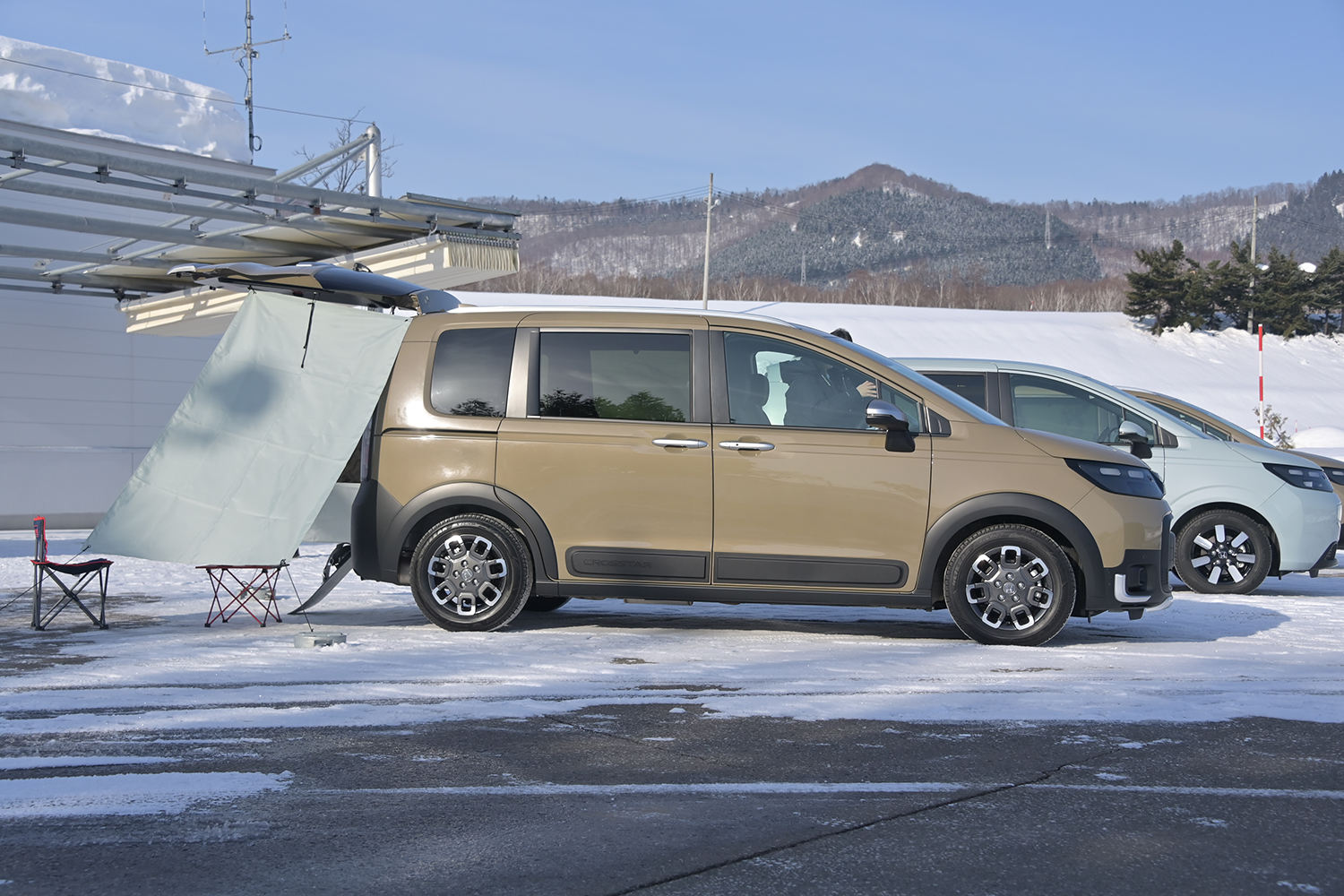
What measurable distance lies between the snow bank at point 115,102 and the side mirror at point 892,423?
43.8ft

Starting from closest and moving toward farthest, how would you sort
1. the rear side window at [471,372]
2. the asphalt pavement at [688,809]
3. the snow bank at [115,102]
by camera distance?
the asphalt pavement at [688,809] → the rear side window at [471,372] → the snow bank at [115,102]

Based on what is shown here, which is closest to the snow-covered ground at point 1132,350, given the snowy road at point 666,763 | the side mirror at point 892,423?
the side mirror at point 892,423

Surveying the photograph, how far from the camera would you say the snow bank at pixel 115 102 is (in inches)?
633

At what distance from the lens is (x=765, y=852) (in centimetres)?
344

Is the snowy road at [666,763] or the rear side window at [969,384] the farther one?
the rear side window at [969,384]

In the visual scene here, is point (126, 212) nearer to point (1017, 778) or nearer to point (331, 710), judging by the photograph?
point (331, 710)

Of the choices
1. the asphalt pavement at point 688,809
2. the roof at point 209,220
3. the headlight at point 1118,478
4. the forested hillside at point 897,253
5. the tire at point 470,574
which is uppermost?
the forested hillside at point 897,253

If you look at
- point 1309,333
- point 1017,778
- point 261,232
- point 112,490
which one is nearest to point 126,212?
point 112,490

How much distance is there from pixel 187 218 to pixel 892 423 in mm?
8721

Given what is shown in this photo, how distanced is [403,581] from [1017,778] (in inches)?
171

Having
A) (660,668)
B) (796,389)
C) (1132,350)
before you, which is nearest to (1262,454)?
(796,389)

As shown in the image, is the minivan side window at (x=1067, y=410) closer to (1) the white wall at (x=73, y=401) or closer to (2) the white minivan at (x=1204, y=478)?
(2) the white minivan at (x=1204, y=478)

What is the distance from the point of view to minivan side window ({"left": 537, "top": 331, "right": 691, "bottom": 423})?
731 centimetres

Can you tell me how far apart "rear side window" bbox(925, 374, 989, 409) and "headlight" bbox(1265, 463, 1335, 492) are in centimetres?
238
